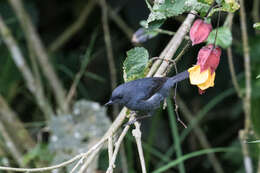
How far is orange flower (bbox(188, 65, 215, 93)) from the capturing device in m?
0.85

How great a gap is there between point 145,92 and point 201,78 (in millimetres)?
302

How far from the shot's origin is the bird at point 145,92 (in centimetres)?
112

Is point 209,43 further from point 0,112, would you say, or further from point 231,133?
point 231,133

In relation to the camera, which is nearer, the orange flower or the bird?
the orange flower

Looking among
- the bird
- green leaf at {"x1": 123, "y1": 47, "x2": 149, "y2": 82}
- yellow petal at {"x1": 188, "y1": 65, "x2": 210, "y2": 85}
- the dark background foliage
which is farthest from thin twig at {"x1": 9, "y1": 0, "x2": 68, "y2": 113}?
yellow petal at {"x1": 188, "y1": 65, "x2": 210, "y2": 85}

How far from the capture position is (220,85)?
7.52ft

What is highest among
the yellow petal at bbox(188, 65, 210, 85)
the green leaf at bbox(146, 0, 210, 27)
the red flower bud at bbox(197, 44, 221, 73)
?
the green leaf at bbox(146, 0, 210, 27)

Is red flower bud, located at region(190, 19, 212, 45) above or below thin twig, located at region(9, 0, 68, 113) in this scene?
below

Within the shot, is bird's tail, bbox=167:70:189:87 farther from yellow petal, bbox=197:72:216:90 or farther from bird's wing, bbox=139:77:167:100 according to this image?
yellow petal, bbox=197:72:216:90

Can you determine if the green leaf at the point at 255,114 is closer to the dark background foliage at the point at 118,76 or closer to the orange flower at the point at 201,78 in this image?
the dark background foliage at the point at 118,76

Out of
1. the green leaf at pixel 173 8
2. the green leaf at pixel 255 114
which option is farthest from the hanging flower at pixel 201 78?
the green leaf at pixel 255 114

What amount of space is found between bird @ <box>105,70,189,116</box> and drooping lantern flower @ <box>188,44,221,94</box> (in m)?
0.24

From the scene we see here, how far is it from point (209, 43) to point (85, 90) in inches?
56.4

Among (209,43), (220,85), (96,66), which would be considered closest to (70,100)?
(96,66)
